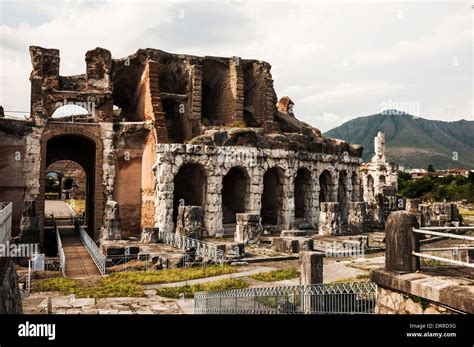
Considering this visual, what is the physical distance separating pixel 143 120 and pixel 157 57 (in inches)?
168

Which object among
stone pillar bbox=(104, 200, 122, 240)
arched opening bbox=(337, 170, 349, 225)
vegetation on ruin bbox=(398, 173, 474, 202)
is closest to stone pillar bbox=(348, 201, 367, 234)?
arched opening bbox=(337, 170, 349, 225)

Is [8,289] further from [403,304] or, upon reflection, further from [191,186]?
[191,186]

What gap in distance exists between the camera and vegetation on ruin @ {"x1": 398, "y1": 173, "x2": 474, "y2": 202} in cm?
5351

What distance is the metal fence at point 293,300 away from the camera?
9070 mm

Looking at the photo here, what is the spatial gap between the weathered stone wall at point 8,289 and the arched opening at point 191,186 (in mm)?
19814

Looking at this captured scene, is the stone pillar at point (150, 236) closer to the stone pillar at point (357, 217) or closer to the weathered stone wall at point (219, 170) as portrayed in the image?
the weathered stone wall at point (219, 170)

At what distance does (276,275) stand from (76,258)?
9.19 m

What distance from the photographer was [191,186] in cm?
2831

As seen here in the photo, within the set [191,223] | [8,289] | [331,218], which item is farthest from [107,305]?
[331,218]

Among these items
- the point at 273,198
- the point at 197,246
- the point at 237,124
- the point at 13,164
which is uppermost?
the point at 237,124

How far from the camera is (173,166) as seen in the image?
2444 centimetres

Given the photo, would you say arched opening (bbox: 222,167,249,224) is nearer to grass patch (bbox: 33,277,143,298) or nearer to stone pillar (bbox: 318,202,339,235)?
stone pillar (bbox: 318,202,339,235)

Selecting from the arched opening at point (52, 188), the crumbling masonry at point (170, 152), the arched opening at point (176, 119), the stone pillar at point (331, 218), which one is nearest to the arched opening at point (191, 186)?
the crumbling masonry at point (170, 152)
